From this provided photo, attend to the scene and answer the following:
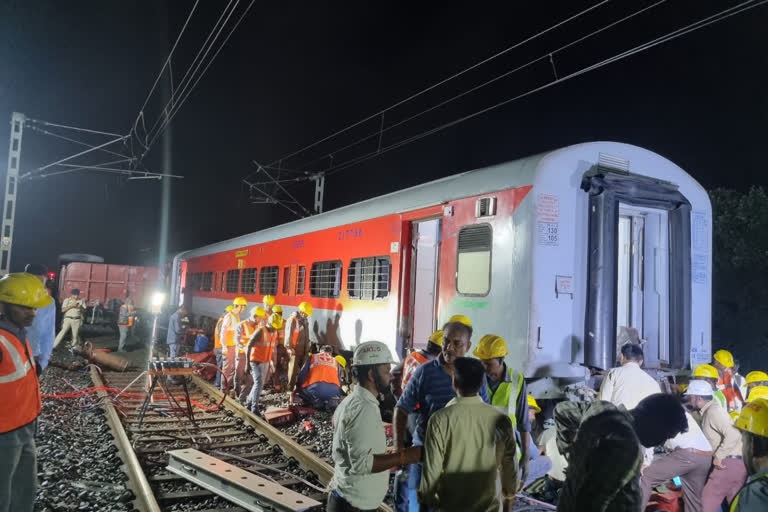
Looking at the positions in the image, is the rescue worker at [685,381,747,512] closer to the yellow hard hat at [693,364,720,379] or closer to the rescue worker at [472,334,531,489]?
the yellow hard hat at [693,364,720,379]

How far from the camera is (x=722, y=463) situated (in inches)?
170

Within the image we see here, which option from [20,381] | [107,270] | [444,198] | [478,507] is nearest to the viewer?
[478,507]

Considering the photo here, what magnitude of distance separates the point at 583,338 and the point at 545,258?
3.29 ft

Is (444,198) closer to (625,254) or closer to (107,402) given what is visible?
(625,254)

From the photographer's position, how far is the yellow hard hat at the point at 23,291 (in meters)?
3.49

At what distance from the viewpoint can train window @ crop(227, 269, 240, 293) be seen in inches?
662

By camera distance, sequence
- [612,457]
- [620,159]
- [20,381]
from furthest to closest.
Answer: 1. [620,159]
2. [20,381]
3. [612,457]

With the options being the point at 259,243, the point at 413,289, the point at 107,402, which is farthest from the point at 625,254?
the point at 259,243

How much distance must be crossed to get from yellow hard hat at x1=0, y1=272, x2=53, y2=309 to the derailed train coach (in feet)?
14.3

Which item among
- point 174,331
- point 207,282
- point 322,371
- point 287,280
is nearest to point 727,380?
point 322,371

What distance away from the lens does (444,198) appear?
7.24 metres

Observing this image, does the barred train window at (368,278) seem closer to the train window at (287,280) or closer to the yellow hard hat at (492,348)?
the train window at (287,280)

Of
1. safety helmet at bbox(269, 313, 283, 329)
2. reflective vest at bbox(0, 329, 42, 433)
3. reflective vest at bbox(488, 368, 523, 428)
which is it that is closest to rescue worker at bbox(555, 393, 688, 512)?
reflective vest at bbox(488, 368, 523, 428)

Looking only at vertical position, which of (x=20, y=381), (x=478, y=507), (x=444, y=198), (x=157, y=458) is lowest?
(x=157, y=458)
